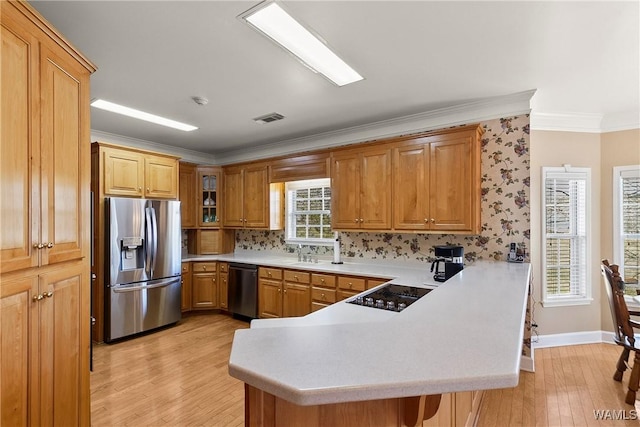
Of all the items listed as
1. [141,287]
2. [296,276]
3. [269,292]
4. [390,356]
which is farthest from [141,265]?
[390,356]

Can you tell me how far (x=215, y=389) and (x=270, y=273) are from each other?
167 cm

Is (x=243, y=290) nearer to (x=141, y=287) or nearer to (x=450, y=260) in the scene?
(x=141, y=287)

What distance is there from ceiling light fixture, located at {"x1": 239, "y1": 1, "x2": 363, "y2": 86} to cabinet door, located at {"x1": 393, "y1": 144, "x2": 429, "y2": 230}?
1053mm

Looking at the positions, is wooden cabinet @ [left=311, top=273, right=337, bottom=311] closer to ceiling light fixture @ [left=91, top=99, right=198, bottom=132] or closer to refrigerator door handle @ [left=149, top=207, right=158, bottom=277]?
refrigerator door handle @ [left=149, top=207, right=158, bottom=277]

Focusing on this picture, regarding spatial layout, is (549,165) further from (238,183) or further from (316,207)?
(238,183)

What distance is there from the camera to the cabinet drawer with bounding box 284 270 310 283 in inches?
149

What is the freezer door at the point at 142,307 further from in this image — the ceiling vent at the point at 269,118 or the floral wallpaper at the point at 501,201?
the floral wallpaper at the point at 501,201

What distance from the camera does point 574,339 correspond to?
3.69 meters

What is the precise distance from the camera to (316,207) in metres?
4.56

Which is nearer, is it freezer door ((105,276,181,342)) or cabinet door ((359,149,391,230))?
cabinet door ((359,149,391,230))

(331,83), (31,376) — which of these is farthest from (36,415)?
(331,83)

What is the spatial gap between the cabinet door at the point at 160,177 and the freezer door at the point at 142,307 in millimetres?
1140

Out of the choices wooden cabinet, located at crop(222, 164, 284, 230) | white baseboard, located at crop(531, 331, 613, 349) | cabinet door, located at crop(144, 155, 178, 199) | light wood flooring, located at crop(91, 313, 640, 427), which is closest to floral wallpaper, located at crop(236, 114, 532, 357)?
light wood flooring, located at crop(91, 313, 640, 427)

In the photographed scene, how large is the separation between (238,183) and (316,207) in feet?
4.34
